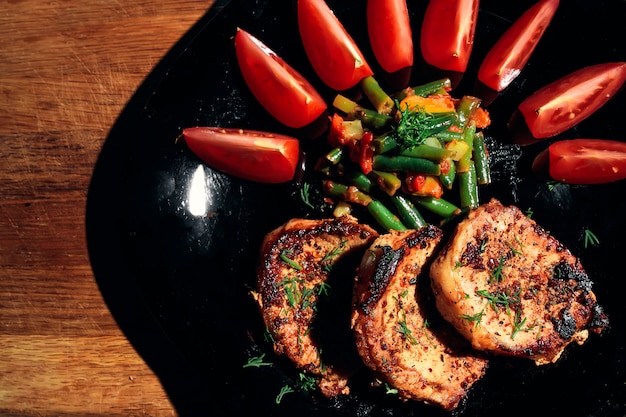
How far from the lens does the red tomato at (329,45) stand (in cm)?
404

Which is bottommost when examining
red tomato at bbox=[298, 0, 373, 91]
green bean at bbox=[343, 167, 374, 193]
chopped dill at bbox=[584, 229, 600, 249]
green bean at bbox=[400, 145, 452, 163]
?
chopped dill at bbox=[584, 229, 600, 249]

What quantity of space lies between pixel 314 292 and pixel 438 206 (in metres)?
1.12

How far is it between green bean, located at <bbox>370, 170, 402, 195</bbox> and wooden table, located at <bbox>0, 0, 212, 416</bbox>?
2079 mm

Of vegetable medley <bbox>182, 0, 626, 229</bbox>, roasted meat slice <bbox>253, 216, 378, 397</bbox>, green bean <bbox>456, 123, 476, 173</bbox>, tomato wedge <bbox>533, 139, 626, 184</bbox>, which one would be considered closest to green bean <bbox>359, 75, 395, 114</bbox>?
vegetable medley <bbox>182, 0, 626, 229</bbox>

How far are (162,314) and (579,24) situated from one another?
3.76 meters

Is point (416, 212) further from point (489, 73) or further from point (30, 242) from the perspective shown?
point (30, 242)

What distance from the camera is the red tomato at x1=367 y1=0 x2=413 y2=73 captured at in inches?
158

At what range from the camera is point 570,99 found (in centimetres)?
399

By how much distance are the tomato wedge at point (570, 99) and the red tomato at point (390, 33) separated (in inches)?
38.3

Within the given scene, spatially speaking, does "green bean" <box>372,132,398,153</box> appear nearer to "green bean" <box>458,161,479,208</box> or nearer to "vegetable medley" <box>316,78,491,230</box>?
"vegetable medley" <box>316,78,491,230</box>

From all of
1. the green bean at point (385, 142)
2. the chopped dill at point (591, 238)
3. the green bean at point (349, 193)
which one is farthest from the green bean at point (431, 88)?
the chopped dill at point (591, 238)

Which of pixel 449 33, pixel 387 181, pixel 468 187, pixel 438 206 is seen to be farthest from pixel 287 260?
pixel 449 33

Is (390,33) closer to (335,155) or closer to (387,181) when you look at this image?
(335,155)

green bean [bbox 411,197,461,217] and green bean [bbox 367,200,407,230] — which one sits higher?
green bean [bbox 411,197,461,217]
